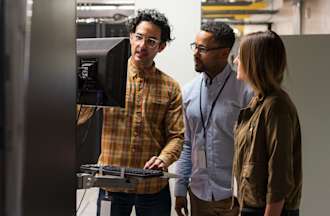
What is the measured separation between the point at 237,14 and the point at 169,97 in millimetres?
3107

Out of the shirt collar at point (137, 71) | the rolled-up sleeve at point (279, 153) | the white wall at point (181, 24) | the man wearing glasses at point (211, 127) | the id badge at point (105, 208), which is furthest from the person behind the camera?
the white wall at point (181, 24)

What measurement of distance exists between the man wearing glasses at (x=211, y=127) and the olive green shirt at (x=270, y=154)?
1.24 ft

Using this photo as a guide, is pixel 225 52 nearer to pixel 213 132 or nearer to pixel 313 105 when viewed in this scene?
pixel 213 132

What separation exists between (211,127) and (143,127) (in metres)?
0.39

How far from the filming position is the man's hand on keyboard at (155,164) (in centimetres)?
172

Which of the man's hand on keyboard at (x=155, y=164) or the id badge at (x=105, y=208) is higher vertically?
the man's hand on keyboard at (x=155, y=164)

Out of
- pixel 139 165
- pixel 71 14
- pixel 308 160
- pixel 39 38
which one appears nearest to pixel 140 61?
pixel 139 165

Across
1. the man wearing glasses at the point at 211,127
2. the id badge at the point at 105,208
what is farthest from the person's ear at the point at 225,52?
the id badge at the point at 105,208

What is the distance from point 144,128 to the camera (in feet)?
6.27

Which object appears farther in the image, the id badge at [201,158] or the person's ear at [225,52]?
the person's ear at [225,52]

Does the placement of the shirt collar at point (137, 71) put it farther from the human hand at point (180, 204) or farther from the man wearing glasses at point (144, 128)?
the human hand at point (180, 204)

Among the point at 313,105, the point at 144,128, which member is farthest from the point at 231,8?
the point at 144,128

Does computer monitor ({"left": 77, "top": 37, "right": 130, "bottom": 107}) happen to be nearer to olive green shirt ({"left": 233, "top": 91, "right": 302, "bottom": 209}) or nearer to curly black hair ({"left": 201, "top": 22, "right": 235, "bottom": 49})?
olive green shirt ({"left": 233, "top": 91, "right": 302, "bottom": 209})

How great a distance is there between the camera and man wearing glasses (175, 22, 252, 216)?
2.10 m
